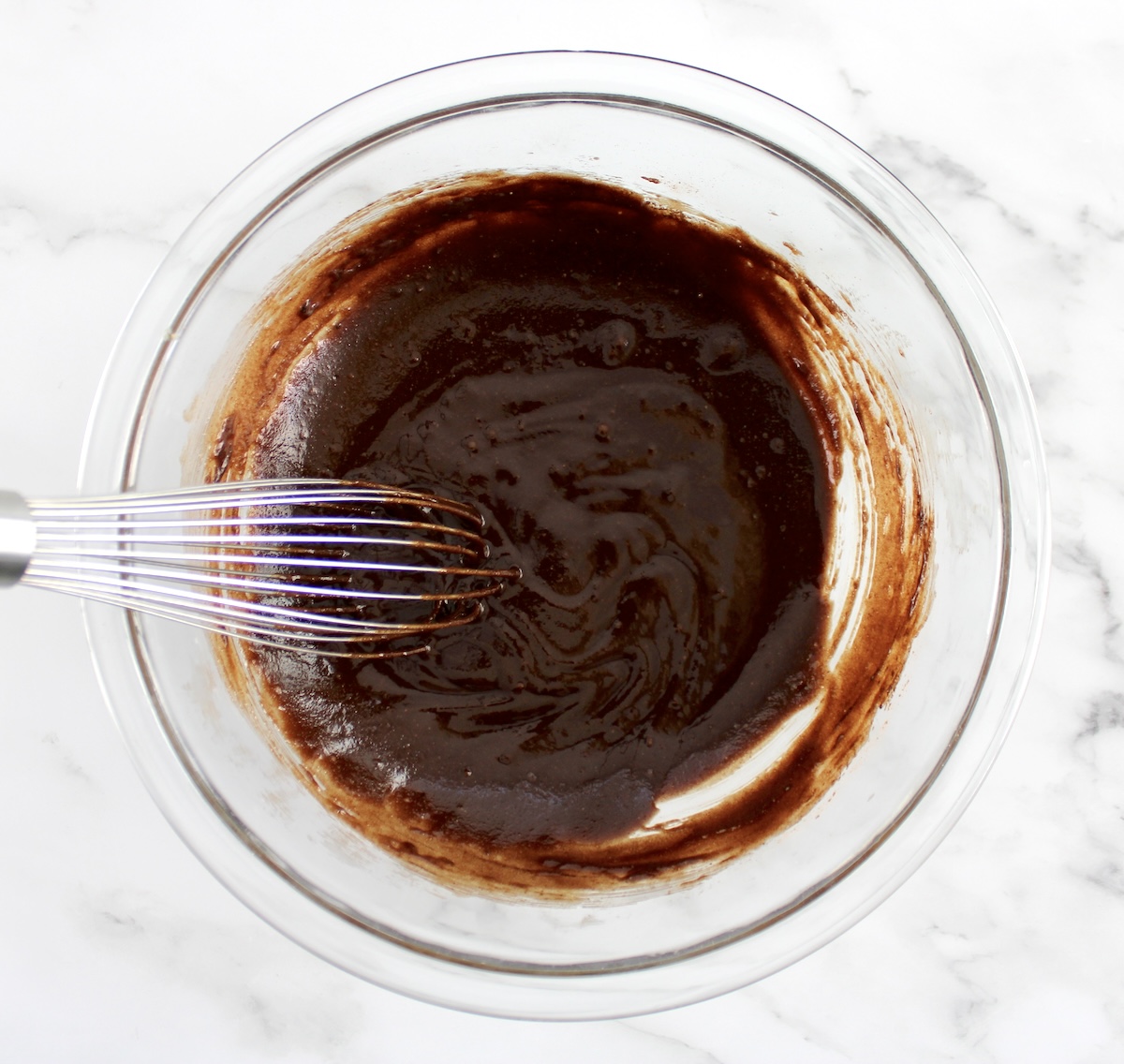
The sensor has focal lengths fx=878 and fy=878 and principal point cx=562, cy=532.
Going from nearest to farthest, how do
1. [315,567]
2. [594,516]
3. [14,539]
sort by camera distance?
[14,539] < [315,567] < [594,516]

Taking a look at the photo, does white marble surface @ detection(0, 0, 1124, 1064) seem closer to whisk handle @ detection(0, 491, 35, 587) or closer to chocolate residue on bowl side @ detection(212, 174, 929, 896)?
chocolate residue on bowl side @ detection(212, 174, 929, 896)

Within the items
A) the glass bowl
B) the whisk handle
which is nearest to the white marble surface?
the glass bowl

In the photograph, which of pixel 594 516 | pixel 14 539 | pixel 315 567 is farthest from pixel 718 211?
pixel 14 539

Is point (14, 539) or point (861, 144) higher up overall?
point (861, 144)

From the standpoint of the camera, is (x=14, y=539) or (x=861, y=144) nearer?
(x=14, y=539)

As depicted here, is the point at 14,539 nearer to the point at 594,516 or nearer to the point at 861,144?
the point at 594,516

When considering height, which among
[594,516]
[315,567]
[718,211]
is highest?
[718,211]

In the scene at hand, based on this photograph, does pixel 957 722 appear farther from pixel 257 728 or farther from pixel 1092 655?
pixel 257 728

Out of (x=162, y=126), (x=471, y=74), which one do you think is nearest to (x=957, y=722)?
(x=471, y=74)
